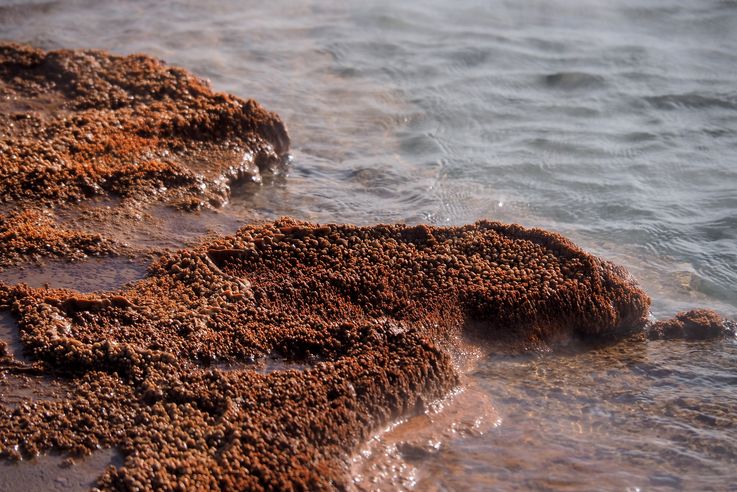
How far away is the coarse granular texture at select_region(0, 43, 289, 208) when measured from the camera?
4.58 metres

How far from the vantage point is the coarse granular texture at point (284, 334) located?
9.46ft

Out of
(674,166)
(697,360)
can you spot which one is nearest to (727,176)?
(674,166)

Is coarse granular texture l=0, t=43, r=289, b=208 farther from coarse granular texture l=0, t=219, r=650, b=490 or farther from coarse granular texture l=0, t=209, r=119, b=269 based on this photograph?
coarse granular texture l=0, t=219, r=650, b=490

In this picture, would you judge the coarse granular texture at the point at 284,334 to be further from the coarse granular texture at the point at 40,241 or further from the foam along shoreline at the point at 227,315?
the coarse granular texture at the point at 40,241

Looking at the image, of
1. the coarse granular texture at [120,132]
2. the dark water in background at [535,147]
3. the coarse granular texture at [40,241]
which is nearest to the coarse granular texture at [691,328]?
the dark water in background at [535,147]

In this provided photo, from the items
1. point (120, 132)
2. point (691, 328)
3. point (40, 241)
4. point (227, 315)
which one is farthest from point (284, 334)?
point (120, 132)

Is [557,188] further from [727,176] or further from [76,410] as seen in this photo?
[76,410]

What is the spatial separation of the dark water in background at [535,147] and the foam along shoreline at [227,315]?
11.0 inches

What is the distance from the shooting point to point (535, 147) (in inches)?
256

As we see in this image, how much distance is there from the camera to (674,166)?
20.6 feet

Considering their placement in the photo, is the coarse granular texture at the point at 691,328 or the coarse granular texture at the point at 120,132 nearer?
the coarse granular texture at the point at 691,328

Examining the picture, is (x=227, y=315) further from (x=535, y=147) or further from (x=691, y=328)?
(x=535, y=147)

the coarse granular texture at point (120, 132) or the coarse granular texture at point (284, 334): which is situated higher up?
the coarse granular texture at point (120, 132)

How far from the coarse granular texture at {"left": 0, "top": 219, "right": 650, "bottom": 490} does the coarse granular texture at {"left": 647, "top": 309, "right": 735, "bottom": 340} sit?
10 centimetres
